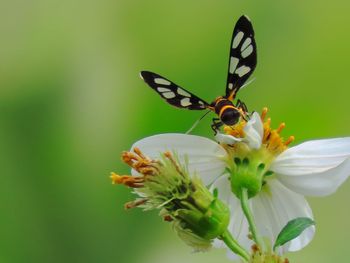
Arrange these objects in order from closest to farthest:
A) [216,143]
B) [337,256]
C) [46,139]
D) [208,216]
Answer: [208,216] < [216,143] < [337,256] < [46,139]

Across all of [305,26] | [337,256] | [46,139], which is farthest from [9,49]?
[337,256]

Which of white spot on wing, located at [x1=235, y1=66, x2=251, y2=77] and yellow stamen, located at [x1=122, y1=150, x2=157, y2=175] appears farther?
white spot on wing, located at [x1=235, y1=66, x2=251, y2=77]

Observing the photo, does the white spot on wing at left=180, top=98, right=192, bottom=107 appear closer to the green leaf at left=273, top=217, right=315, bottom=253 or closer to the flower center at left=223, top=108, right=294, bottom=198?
the flower center at left=223, top=108, right=294, bottom=198

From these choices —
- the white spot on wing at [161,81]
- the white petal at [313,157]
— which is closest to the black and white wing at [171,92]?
the white spot on wing at [161,81]

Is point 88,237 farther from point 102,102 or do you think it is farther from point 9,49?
point 9,49

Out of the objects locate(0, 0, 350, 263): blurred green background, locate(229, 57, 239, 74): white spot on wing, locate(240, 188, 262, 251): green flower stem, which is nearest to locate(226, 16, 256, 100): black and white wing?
locate(229, 57, 239, 74): white spot on wing

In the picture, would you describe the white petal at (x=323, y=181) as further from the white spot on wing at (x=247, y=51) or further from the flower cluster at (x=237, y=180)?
the white spot on wing at (x=247, y=51)
